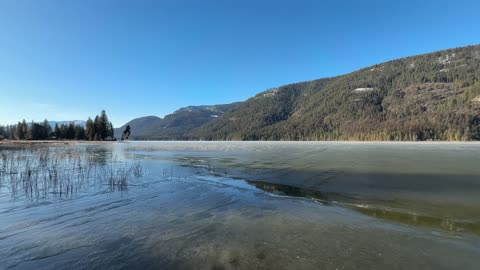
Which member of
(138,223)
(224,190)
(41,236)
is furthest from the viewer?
(224,190)

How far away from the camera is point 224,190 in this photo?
14.4 meters

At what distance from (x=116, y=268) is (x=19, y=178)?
16.4 metres

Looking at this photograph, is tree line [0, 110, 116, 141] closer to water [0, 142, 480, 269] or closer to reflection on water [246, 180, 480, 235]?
water [0, 142, 480, 269]

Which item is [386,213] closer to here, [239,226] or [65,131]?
[239,226]

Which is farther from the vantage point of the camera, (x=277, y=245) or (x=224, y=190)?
(x=224, y=190)

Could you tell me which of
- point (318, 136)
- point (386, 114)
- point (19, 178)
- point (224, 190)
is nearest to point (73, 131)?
point (19, 178)

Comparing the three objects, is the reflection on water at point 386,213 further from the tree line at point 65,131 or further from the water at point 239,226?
the tree line at point 65,131

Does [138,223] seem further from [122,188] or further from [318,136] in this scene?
[318,136]

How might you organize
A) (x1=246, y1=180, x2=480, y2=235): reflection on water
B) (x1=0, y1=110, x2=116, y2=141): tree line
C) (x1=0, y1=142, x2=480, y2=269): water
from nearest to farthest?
(x1=0, y1=142, x2=480, y2=269): water, (x1=246, y1=180, x2=480, y2=235): reflection on water, (x1=0, y1=110, x2=116, y2=141): tree line

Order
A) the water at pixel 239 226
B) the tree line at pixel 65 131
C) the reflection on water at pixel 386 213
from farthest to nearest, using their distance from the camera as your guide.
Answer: the tree line at pixel 65 131, the reflection on water at pixel 386 213, the water at pixel 239 226

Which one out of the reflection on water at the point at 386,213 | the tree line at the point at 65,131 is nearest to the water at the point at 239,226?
the reflection on water at the point at 386,213

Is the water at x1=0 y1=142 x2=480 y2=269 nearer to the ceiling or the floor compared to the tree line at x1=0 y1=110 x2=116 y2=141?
nearer to the floor

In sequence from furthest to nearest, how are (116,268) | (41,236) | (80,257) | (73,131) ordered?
(73,131) < (41,236) < (80,257) < (116,268)

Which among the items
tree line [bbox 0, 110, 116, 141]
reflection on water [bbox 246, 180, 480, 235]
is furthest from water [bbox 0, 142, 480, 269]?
tree line [bbox 0, 110, 116, 141]
